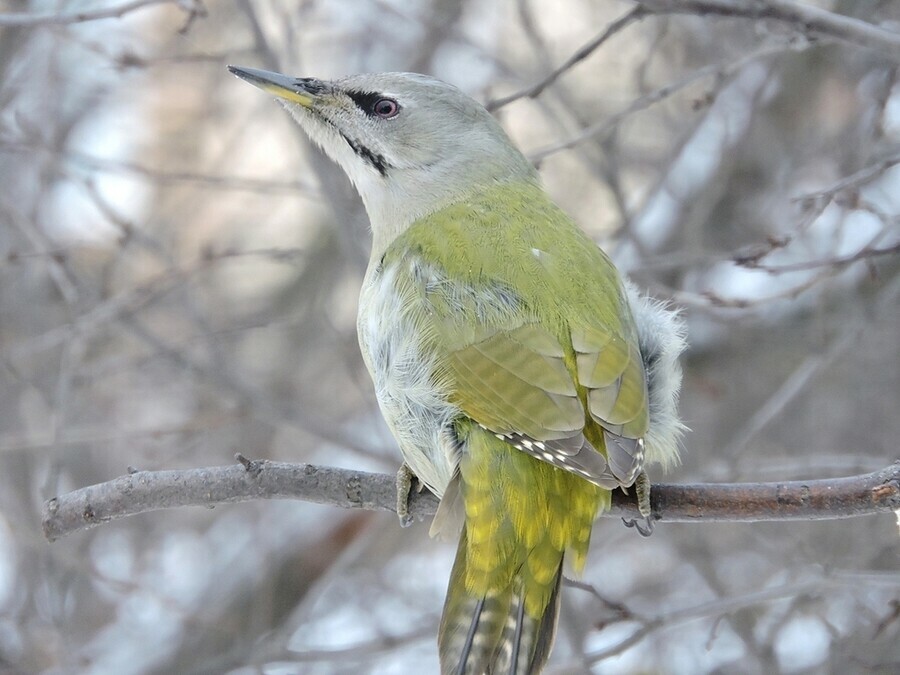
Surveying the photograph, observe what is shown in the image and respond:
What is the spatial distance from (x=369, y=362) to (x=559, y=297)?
81 cm

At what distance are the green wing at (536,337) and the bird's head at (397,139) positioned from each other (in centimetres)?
34

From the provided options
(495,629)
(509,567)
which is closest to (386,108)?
(509,567)

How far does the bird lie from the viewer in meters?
3.57

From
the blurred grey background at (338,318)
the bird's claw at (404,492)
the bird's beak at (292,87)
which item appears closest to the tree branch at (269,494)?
the bird's claw at (404,492)

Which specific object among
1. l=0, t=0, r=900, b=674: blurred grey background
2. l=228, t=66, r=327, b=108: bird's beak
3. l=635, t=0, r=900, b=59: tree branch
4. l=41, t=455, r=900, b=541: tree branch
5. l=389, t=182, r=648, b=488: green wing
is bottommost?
l=0, t=0, r=900, b=674: blurred grey background

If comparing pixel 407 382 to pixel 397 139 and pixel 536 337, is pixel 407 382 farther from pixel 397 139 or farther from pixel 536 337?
pixel 397 139

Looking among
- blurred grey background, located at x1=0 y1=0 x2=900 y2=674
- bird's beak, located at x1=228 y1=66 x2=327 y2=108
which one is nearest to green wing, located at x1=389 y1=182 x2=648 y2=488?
bird's beak, located at x1=228 y1=66 x2=327 y2=108

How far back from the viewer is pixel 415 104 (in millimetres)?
5195

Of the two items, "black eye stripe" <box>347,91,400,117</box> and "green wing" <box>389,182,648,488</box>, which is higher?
"black eye stripe" <box>347,91,400,117</box>

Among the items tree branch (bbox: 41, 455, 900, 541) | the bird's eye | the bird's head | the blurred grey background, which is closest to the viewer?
tree branch (bbox: 41, 455, 900, 541)

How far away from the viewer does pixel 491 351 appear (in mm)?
3992

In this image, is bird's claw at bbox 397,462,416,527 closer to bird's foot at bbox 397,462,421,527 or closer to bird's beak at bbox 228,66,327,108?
bird's foot at bbox 397,462,421,527

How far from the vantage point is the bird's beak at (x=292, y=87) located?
4.89m

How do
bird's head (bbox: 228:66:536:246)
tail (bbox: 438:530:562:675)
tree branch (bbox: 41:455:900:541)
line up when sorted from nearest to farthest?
tail (bbox: 438:530:562:675)
tree branch (bbox: 41:455:900:541)
bird's head (bbox: 228:66:536:246)
